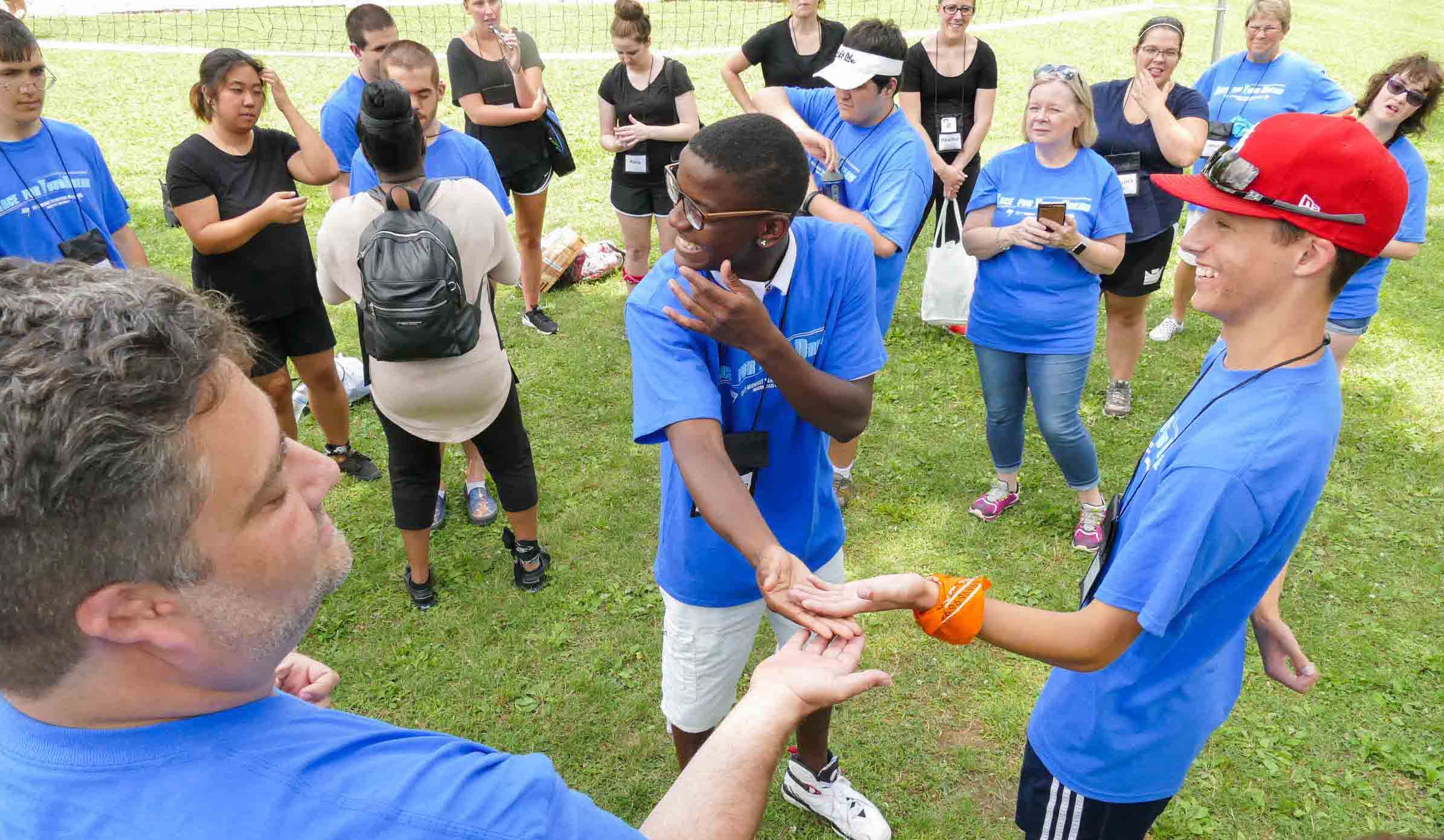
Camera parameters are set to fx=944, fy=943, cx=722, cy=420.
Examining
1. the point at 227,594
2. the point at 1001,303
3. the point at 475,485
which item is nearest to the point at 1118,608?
the point at 227,594

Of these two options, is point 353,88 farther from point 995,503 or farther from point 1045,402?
point 995,503

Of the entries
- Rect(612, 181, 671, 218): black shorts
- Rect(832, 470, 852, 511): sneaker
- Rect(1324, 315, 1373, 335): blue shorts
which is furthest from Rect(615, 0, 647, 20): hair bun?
Rect(1324, 315, 1373, 335): blue shorts

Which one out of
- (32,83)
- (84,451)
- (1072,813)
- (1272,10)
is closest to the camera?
(84,451)

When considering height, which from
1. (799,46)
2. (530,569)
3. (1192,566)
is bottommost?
(530,569)

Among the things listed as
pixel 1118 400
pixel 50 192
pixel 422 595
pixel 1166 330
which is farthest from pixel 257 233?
pixel 1166 330

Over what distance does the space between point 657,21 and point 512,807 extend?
69.1 feet

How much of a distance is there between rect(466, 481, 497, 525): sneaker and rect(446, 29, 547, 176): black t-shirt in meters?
2.83

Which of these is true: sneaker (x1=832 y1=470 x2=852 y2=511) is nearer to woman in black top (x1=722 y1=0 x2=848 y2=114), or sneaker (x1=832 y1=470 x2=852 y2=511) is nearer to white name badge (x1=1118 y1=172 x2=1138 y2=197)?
white name badge (x1=1118 y1=172 x2=1138 y2=197)

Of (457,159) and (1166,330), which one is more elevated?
(457,159)

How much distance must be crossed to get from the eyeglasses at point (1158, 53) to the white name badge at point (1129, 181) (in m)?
0.68

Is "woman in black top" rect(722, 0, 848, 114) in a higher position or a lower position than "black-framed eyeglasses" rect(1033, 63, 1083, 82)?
lower

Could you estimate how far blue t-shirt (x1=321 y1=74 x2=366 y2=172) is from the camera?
5.58m

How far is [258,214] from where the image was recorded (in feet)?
15.4

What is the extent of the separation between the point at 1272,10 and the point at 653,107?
434 cm
